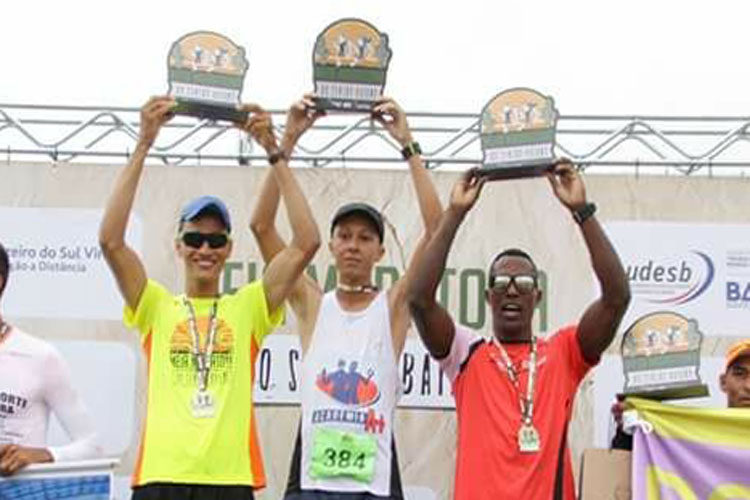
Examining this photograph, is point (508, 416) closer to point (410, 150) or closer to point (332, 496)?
point (332, 496)

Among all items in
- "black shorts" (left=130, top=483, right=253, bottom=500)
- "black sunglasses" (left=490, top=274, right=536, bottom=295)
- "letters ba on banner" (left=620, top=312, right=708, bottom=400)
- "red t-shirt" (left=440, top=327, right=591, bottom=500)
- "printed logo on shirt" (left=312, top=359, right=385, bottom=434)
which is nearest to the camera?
"black shorts" (left=130, top=483, right=253, bottom=500)

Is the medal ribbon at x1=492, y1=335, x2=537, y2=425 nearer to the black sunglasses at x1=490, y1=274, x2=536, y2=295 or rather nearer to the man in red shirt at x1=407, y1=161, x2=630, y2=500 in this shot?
the man in red shirt at x1=407, y1=161, x2=630, y2=500

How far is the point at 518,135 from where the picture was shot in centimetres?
353

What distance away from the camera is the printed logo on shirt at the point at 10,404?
11.3 ft

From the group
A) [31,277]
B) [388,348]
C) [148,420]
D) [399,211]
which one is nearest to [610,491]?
[388,348]

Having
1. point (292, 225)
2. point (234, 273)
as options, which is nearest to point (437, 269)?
point (292, 225)

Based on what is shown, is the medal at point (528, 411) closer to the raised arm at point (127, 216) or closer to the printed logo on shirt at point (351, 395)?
the printed logo on shirt at point (351, 395)

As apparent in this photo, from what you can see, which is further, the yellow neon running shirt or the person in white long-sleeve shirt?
the person in white long-sleeve shirt

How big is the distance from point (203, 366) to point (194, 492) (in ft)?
1.18

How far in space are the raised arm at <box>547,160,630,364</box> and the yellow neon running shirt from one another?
0.91m

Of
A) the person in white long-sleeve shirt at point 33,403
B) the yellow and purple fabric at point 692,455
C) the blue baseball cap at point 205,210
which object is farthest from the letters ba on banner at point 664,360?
the person in white long-sleeve shirt at point 33,403

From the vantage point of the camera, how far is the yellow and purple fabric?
11.8 ft

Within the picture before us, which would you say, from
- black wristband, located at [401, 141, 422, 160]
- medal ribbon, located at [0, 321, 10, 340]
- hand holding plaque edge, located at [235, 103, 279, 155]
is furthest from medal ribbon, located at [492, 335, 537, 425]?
medal ribbon, located at [0, 321, 10, 340]

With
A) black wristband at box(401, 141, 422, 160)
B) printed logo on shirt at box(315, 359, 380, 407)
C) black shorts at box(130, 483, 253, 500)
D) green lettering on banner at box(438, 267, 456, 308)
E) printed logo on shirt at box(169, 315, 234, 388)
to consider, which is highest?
black wristband at box(401, 141, 422, 160)
